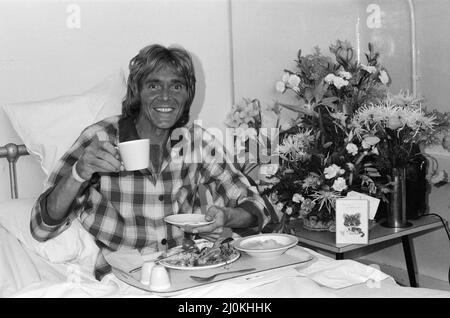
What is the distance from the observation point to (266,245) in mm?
1377

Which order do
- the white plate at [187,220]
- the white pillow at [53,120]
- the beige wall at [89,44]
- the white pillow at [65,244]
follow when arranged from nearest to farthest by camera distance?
1. the white plate at [187,220]
2. the white pillow at [65,244]
3. the white pillow at [53,120]
4. the beige wall at [89,44]

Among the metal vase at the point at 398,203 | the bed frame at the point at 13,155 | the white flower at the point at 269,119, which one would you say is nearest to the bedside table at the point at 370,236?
the metal vase at the point at 398,203

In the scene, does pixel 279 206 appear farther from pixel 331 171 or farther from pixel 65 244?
pixel 65 244

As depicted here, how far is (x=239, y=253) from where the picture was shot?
4.50 feet

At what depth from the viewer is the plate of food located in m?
1.28

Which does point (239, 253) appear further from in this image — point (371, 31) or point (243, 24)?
point (371, 31)

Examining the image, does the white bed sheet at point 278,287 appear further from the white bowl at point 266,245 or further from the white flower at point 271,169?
the white flower at point 271,169

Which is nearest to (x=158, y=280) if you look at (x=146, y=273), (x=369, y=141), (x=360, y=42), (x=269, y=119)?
(x=146, y=273)

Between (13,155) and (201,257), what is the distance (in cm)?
89

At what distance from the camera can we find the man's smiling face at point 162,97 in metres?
1.72

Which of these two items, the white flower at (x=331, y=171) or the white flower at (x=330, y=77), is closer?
the white flower at (x=331, y=171)

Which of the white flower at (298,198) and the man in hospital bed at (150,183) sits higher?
the man in hospital bed at (150,183)
